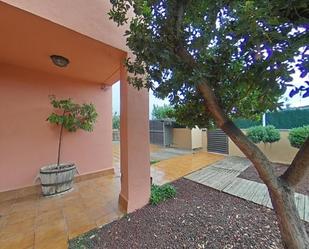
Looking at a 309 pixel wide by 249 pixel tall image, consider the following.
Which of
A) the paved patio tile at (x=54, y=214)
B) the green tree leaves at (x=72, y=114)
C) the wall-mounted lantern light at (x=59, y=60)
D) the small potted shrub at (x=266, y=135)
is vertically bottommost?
the paved patio tile at (x=54, y=214)

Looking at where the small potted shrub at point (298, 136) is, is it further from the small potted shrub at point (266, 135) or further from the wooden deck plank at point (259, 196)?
the wooden deck plank at point (259, 196)

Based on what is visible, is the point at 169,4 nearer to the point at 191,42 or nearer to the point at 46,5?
the point at 191,42

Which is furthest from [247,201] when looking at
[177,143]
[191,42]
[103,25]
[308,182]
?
[177,143]

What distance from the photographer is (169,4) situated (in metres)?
1.45

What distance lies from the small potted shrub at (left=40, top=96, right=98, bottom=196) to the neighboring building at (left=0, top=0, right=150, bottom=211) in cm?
27

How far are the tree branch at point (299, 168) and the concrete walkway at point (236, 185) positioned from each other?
63.8 inches

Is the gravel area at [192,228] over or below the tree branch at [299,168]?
below

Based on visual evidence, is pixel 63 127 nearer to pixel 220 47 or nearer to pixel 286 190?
pixel 220 47

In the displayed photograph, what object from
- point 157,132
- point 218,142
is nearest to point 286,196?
point 218,142

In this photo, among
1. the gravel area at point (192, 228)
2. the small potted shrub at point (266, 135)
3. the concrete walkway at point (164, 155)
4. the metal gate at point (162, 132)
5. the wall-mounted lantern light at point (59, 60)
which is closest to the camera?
the gravel area at point (192, 228)

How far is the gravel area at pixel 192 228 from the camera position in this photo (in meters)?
1.84

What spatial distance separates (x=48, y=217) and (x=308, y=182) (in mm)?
4899

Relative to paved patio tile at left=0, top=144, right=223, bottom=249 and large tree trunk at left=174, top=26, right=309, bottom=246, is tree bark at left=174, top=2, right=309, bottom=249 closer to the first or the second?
large tree trunk at left=174, top=26, right=309, bottom=246

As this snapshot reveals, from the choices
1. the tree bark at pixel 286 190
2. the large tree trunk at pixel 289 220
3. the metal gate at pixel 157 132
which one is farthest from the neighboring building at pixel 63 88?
the metal gate at pixel 157 132
